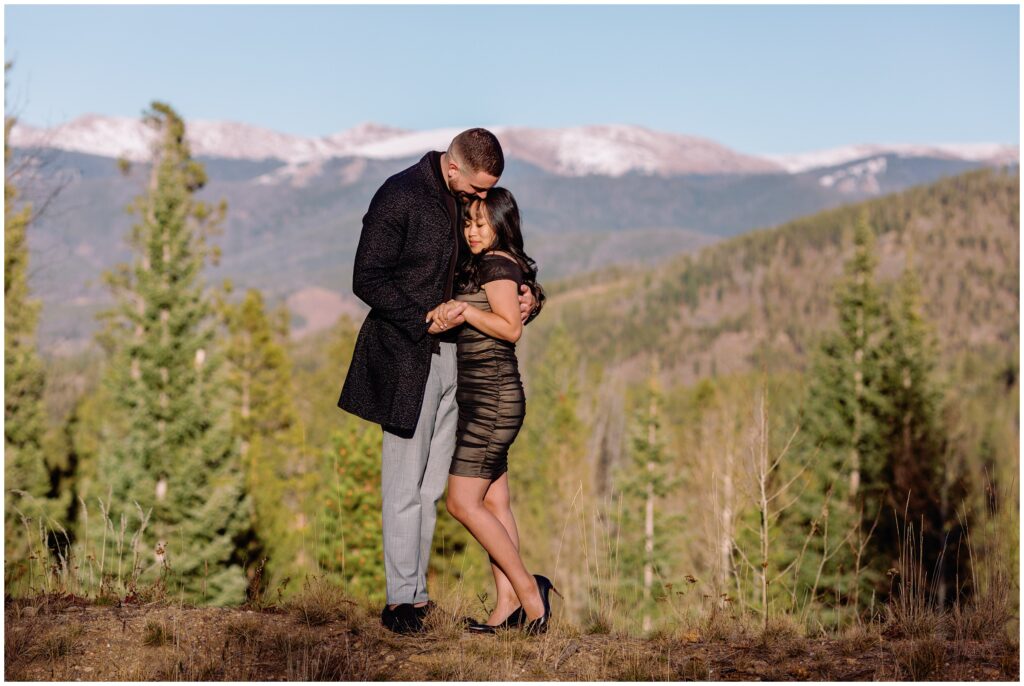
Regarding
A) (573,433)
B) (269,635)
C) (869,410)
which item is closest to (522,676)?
(269,635)

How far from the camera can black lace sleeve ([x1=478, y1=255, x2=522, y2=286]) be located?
4676mm

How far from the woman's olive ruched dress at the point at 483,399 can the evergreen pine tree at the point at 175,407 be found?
20530mm

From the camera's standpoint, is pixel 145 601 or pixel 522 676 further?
pixel 145 601

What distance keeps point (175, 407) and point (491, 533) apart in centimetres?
2267

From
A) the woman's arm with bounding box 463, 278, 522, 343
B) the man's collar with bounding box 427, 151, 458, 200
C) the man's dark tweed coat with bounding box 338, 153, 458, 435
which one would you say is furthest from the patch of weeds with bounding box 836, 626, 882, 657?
the man's collar with bounding box 427, 151, 458, 200

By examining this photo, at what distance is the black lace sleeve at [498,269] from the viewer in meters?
4.68

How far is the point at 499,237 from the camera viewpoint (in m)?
4.79

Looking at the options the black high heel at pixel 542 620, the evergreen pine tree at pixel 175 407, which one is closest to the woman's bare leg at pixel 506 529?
the black high heel at pixel 542 620

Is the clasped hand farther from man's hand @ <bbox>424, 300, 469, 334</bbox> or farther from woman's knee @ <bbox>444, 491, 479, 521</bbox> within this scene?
woman's knee @ <bbox>444, 491, 479, 521</bbox>

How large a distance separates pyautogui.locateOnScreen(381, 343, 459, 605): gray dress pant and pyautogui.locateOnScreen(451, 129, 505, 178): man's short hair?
0.96 m

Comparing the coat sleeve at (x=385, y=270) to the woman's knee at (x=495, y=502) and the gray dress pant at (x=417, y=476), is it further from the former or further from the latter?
the woman's knee at (x=495, y=502)

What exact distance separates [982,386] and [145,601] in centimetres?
13261

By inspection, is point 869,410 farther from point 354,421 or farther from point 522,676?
point 522,676

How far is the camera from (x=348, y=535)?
93.5 feet
